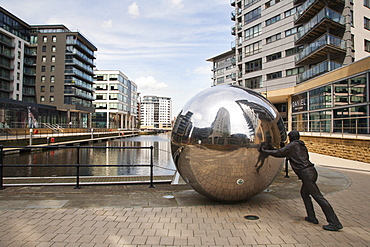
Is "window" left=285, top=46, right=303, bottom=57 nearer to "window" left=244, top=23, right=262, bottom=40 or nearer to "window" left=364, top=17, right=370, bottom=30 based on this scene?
"window" left=244, top=23, right=262, bottom=40

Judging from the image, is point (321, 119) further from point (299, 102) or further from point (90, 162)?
point (90, 162)

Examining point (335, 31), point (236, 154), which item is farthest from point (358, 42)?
point (236, 154)

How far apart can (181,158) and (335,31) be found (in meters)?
36.7

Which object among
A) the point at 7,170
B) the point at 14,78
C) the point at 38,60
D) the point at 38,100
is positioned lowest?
the point at 7,170

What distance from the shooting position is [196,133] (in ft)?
15.9

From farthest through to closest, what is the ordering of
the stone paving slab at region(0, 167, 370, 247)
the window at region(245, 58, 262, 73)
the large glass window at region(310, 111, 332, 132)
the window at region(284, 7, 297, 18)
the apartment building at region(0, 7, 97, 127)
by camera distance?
the apartment building at region(0, 7, 97, 127) → the window at region(245, 58, 262, 73) → the window at region(284, 7, 297, 18) → the large glass window at region(310, 111, 332, 132) → the stone paving slab at region(0, 167, 370, 247)

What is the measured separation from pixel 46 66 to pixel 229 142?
8027 cm

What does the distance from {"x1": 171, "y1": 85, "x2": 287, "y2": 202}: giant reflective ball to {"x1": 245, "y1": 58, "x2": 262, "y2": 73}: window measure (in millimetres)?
46413

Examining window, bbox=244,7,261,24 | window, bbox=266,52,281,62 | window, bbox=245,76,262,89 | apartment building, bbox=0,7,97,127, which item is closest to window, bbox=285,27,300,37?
window, bbox=266,52,281,62

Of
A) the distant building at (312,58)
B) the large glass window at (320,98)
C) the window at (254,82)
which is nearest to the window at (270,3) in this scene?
the distant building at (312,58)

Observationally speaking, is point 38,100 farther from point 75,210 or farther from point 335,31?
point 75,210

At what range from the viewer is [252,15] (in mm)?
50750

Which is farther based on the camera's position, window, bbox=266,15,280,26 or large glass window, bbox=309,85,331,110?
window, bbox=266,15,280,26

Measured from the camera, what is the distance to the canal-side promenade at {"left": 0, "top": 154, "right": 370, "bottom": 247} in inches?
149
